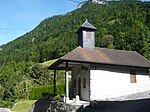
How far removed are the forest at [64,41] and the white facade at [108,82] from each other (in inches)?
Answer: 981

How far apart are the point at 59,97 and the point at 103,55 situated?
6073mm

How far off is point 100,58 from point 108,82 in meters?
2.31

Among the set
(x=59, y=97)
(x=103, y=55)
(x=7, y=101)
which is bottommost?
(x=7, y=101)

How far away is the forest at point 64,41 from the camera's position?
5688 cm

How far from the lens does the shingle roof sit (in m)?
24.5

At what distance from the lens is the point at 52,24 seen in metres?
128

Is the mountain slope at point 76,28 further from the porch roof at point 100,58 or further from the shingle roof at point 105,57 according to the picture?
the porch roof at point 100,58

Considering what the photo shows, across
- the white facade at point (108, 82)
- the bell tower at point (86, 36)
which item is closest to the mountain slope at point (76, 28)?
the bell tower at point (86, 36)

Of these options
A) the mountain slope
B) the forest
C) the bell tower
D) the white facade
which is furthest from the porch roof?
the mountain slope

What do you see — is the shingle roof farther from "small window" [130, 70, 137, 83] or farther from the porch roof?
"small window" [130, 70, 137, 83]

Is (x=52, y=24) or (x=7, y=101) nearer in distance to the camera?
(x=7, y=101)

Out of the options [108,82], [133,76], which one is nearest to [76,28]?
[133,76]

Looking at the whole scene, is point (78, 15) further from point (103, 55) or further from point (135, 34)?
point (103, 55)

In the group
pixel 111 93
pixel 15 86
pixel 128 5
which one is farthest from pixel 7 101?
pixel 128 5
